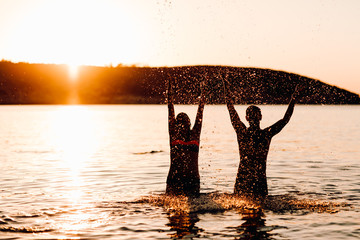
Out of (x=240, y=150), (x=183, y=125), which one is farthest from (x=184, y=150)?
(x=240, y=150)

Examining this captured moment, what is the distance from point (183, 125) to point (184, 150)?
2.01ft

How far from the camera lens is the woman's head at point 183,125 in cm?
1216

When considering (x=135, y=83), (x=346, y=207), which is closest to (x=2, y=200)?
(x=346, y=207)

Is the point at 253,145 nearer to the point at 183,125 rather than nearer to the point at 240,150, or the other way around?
the point at 240,150

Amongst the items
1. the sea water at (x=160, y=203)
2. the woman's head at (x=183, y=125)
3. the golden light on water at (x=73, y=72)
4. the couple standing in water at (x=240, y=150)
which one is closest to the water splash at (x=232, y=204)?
the sea water at (x=160, y=203)

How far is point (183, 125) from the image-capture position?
12180 millimetres

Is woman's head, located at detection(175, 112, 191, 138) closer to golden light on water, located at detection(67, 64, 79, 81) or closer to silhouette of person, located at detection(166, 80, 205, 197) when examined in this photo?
A: silhouette of person, located at detection(166, 80, 205, 197)

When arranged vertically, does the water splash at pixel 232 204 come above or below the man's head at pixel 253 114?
below

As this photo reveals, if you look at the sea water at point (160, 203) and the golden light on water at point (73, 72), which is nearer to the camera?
the sea water at point (160, 203)

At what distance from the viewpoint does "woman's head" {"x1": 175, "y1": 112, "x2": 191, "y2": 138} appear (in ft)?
39.9

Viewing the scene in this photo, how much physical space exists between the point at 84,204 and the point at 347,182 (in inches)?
387

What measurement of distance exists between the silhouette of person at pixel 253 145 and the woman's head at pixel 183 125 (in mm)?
1065

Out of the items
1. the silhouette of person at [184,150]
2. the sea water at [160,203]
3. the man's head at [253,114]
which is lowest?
the sea water at [160,203]

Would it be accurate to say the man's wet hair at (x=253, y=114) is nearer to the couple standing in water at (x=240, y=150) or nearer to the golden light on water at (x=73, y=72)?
the couple standing in water at (x=240, y=150)
